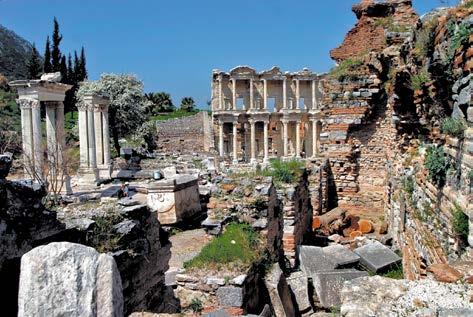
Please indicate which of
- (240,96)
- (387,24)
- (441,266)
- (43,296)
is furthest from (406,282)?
(240,96)

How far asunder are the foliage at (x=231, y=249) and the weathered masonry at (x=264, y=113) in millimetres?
40207

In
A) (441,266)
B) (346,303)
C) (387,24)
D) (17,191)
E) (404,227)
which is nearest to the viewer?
(346,303)

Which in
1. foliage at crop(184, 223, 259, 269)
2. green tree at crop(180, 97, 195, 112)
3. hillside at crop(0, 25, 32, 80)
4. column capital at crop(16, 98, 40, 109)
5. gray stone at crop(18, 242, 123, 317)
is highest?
hillside at crop(0, 25, 32, 80)

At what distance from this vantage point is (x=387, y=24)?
50.0ft

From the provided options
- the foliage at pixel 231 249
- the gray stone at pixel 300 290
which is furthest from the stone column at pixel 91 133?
the gray stone at pixel 300 290

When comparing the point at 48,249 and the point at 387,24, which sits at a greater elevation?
the point at 387,24

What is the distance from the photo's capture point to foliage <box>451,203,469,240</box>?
175 inches

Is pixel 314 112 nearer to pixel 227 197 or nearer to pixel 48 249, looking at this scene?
pixel 227 197

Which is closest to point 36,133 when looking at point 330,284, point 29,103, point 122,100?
point 29,103

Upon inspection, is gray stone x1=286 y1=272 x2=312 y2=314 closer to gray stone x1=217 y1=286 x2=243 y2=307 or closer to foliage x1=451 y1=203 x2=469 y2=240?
gray stone x1=217 y1=286 x2=243 y2=307

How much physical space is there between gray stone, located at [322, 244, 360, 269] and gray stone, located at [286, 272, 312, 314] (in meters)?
0.84

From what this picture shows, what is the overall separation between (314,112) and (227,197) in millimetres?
44024

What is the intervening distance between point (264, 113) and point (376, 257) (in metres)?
41.5

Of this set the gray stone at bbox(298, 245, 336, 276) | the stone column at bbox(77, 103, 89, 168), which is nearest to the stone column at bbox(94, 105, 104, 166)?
the stone column at bbox(77, 103, 89, 168)
